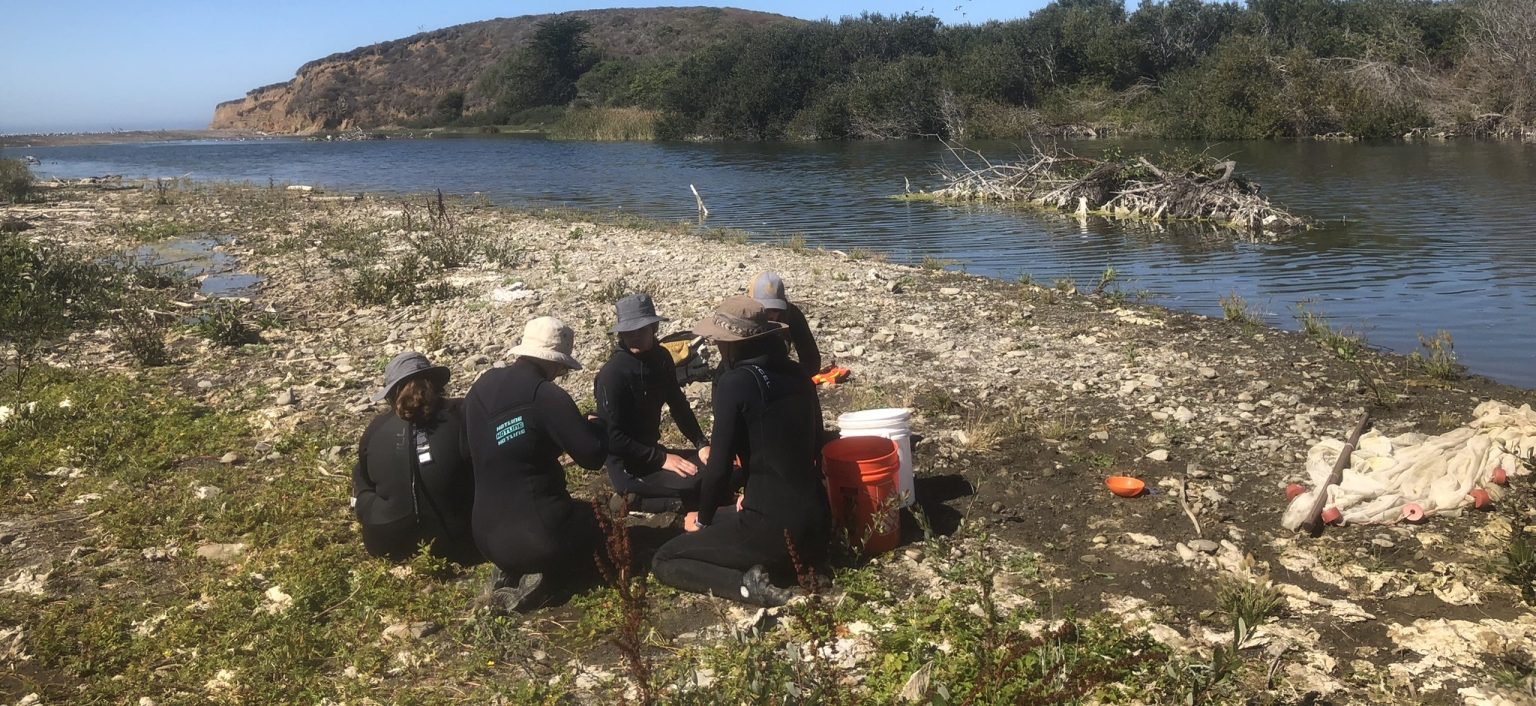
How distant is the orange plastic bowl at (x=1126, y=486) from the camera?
5719mm

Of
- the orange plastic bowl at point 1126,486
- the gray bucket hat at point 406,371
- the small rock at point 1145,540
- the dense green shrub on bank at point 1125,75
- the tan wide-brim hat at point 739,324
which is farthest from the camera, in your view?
the dense green shrub on bank at point 1125,75

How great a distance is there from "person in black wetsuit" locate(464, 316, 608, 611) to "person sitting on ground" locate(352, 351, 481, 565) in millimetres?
275

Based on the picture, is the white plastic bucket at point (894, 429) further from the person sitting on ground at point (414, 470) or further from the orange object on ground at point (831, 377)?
the orange object on ground at point (831, 377)

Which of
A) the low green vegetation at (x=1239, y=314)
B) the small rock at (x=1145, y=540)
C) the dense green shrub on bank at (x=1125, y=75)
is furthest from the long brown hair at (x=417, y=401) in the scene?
the dense green shrub on bank at (x=1125, y=75)

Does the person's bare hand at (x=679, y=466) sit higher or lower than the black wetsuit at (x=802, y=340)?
lower

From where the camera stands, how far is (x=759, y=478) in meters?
4.63

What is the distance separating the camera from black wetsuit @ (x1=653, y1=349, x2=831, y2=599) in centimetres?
456

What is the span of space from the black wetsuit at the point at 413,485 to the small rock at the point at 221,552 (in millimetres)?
749

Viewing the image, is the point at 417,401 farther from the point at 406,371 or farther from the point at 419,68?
the point at 419,68

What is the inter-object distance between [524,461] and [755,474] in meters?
1.03

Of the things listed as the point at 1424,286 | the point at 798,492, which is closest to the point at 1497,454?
the point at 798,492

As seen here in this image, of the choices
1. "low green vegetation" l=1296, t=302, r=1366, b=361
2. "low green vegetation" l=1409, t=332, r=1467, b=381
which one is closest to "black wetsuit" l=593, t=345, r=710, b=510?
"low green vegetation" l=1296, t=302, r=1366, b=361

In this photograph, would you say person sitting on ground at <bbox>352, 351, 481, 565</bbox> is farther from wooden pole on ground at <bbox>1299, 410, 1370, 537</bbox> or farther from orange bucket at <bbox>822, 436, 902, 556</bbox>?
A: wooden pole on ground at <bbox>1299, 410, 1370, 537</bbox>

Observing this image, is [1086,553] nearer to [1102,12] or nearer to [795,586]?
[795,586]
